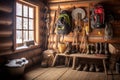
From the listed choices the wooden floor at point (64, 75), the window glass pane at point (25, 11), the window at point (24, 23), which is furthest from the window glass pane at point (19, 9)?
the wooden floor at point (64, 75)

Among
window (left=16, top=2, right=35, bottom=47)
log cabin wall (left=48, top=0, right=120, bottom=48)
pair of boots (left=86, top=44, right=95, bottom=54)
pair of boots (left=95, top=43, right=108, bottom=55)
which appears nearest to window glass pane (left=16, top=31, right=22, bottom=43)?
window (left=16, top=2, right=35, bottom=47)

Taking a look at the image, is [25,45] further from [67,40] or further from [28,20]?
[67,40]

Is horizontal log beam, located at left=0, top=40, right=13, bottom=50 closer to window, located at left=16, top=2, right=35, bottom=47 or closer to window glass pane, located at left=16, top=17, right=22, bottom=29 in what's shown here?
window, located at left=16, top=2, right=35, bottom=47

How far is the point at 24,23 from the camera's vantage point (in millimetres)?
5281

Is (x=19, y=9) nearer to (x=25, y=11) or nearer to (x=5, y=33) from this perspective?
(x=25, y=11)

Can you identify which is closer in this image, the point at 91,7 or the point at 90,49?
the point at 90,49

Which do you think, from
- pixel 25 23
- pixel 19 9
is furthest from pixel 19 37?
pixel 19 9

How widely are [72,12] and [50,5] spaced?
0.98 m

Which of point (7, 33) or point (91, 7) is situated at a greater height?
point (91, 7)

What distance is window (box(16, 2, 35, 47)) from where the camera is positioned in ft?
16.1

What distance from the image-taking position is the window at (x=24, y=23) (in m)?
4.91

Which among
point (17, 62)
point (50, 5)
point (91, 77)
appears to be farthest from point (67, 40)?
point (17, 62)

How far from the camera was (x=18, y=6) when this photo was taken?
4902 millimetres

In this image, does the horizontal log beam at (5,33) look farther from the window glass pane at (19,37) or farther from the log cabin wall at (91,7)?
the log cabin wall at (91,7)
